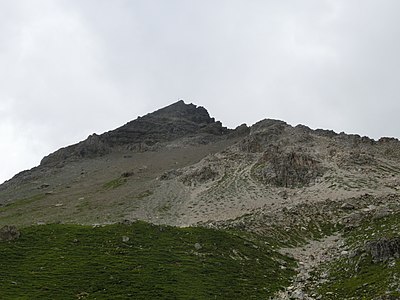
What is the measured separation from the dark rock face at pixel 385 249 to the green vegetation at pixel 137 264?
895cm

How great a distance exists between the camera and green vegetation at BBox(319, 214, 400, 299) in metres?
35.9

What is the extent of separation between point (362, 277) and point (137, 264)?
72.2 feet

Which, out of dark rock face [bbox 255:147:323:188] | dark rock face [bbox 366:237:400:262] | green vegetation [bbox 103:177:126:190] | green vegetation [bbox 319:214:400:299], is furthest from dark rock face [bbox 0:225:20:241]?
green vegetation [bbox 103:177:126:190]

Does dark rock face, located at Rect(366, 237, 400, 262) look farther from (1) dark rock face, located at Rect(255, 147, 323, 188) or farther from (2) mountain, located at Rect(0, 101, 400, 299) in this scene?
(1) dark rock face, located at Rect(255, 147, 323, 188)

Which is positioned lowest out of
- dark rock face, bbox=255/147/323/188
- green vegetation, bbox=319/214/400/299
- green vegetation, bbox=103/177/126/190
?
green vegetation, bbox=319/214/400/299

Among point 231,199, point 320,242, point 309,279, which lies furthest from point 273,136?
point 309,279

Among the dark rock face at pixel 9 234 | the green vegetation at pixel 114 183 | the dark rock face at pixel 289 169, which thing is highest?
the green vegetation at pixel 114 183

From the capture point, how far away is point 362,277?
4112 cm

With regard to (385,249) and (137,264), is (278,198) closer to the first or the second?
(385,249)

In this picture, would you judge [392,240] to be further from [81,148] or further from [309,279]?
[81,148]

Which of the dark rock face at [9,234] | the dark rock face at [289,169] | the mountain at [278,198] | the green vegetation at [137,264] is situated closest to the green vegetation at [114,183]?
the mountain at [278,198]

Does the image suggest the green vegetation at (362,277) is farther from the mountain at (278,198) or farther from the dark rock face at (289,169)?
the dark rock face at (289,169)

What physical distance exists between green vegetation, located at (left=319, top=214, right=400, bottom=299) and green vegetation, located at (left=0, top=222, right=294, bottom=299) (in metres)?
5.15

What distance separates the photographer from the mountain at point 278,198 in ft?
157
